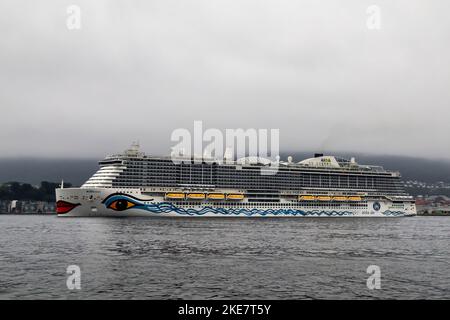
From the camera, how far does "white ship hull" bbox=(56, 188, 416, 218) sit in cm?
10819

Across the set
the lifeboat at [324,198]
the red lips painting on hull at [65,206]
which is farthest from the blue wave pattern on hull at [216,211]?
the red lips painting on hull at [65,206]

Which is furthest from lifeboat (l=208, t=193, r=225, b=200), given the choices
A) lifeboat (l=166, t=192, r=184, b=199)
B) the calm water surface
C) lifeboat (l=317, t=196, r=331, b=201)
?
the calm water surface

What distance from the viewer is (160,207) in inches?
4503

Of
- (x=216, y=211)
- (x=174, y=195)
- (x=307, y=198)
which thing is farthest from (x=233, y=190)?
(x=307, y=198)

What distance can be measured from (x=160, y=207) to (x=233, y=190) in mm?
21826

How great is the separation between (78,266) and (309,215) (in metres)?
107

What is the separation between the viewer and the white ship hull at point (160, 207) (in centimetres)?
10819

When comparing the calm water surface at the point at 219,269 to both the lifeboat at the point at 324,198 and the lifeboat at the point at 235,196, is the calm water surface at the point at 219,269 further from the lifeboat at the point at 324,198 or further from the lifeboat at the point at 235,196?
the lifeboat at the point at 324,198

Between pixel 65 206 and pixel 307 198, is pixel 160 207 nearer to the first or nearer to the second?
pixel 65 206

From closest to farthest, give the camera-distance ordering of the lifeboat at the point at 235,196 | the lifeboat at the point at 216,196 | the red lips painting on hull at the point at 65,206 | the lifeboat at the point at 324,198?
the red lips painting on hull at the point at 65,206, the lifeboat at the point at 216,196, the lifeboat at the point at 235,196, the lifeboat at the point at 324,198

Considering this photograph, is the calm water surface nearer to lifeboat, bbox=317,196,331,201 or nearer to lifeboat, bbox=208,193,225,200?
lifeboat, bbox=208,193,225,200
